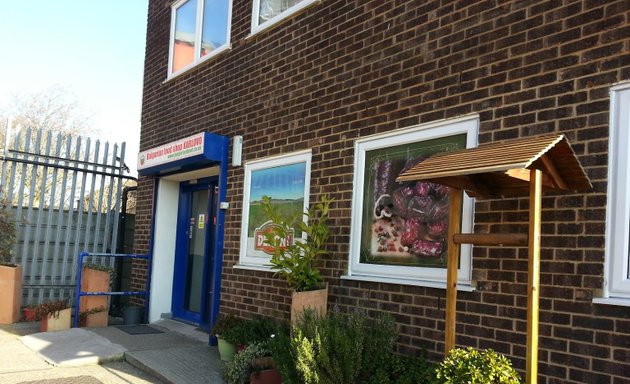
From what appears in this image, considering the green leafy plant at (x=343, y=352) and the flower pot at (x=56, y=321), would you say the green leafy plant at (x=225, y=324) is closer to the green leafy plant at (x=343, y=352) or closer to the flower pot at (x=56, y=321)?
the green leafy plant at (x=343, y=352)

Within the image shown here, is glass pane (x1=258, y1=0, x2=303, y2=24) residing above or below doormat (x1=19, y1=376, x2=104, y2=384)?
above

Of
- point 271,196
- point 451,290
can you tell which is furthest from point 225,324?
point 451,290

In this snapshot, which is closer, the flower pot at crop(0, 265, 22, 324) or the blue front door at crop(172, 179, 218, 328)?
the blue front door at crop(172, 179, 218, 328)

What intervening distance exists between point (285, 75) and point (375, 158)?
6.24 feet

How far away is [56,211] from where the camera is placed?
9961 millimetres

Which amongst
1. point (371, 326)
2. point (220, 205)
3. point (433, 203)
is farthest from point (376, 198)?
point (220, 205)

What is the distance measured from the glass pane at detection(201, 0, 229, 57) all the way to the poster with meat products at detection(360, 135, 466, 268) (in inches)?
154

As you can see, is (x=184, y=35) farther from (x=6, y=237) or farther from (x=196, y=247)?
(x=6, y=237)

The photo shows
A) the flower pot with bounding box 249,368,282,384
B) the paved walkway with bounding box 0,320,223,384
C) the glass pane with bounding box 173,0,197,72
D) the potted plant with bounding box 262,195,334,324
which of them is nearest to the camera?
the flower pot with bounding box 249,368,282,384

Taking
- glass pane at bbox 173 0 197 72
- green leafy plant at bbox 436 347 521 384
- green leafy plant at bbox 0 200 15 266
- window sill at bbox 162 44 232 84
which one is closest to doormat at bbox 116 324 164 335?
green leafy plant at bbox 0 200 15 266

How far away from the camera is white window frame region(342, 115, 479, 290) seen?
4441 millimetres

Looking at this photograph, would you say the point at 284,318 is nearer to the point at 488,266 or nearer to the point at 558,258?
the point at 488,266

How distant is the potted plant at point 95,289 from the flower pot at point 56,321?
410mm

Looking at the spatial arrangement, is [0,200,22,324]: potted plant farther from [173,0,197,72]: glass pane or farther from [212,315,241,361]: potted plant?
[212,315,241,361]: potted plant
